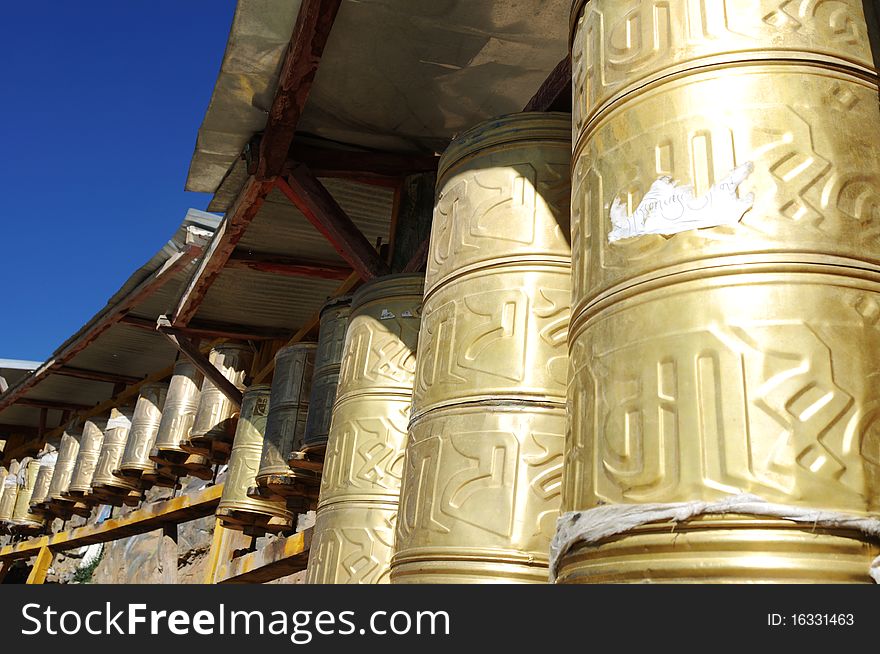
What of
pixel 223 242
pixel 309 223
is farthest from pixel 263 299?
pixel 223 242

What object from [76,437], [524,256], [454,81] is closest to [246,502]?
[454,81]

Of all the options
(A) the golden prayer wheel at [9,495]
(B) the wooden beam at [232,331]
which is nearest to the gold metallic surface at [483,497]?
(B) the wooden beam at [232,331]

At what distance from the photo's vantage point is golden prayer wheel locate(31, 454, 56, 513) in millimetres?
13617

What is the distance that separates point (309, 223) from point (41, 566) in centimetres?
892

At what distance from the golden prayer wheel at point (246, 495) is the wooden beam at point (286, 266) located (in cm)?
115

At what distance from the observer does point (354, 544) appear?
173 inches

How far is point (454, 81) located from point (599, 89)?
11.3ft

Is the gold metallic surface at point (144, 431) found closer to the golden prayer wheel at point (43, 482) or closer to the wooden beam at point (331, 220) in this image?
the golden prayer wheel at point (43, 482)

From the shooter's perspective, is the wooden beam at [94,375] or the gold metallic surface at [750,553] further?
the wooden beam at [94,375]

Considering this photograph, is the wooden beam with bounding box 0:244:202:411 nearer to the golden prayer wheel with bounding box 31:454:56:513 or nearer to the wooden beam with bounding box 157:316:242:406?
the wooden beam with bounding box 157:316:242:406

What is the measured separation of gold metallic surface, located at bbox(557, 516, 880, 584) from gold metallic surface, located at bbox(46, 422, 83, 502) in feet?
41.2

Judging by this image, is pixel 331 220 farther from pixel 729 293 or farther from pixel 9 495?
pixel 9 495

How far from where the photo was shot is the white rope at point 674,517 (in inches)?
62.7

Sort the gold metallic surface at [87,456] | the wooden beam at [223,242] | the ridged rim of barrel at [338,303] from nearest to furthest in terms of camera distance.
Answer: the wooden beam at [223,242] → the ridged rim of barrel at [338,303] → the gold metallic surface at [87,456]
